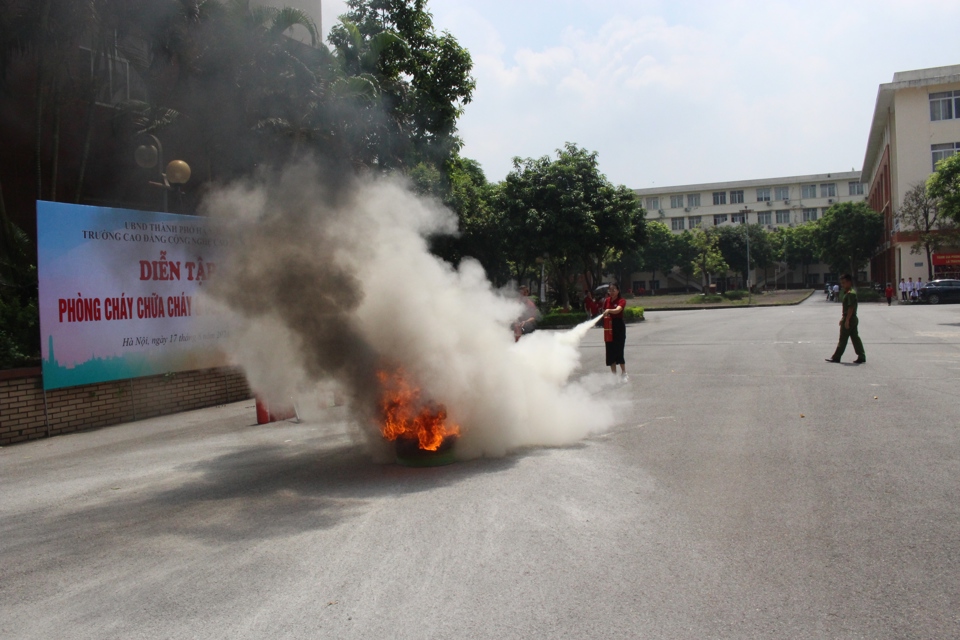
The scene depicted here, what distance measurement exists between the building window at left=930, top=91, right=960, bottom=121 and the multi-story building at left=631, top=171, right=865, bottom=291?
3859 cm

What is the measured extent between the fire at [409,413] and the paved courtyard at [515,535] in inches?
13.5

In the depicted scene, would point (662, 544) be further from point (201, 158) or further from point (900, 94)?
point (900, 94)

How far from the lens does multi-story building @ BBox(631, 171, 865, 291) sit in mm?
84750

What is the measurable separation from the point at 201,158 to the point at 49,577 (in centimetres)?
965

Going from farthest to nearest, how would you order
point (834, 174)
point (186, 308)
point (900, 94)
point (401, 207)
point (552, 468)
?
point (834, 174)
point (900, 94)
point (186, 308)
point (401, 207)
point (552, 468)

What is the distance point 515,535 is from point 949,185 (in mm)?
26656

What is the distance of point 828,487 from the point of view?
214 inches

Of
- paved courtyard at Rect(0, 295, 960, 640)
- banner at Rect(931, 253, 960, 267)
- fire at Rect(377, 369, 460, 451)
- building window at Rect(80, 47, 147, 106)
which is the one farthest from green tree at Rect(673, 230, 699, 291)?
fire at Rect(377, 369, 460, 451)

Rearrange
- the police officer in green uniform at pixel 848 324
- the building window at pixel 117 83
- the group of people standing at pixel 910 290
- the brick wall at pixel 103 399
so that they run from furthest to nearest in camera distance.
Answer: the group of people standing at pixel 910 290
the police officer in green uniform at pixel 848 324
the building window at pixel 117 83
the brick wall at pixel 103 399

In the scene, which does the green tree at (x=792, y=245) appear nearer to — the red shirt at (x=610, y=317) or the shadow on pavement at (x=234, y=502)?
the red shirt at (x=610, y=317)

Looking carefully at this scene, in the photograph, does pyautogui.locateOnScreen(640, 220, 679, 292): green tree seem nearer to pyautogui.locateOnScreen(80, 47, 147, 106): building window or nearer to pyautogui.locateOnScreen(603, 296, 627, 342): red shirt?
pyautogui.locateOnScreen(603, 296, 627, 342): red shirt

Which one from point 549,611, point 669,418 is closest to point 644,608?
point 549,611

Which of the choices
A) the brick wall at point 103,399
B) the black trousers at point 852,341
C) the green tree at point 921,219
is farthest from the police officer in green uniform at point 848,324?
the green tree at point 921,219

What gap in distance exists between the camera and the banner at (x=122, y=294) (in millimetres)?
9266
